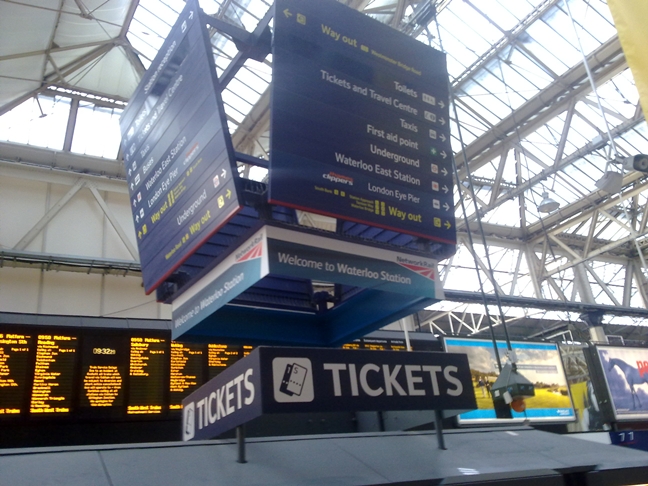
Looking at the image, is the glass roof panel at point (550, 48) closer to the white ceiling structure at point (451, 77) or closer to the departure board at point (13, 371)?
the white ceiling structure at point (451, 77)

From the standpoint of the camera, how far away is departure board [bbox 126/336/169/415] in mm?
7773

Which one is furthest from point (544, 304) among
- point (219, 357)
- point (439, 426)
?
point (439, 426)

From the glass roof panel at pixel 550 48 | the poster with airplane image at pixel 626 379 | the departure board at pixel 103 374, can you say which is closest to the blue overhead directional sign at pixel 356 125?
the departure board at pixel 103 374

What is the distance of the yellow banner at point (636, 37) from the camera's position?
128 inches

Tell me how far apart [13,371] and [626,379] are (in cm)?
991

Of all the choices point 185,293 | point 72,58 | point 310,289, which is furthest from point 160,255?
point 72,58

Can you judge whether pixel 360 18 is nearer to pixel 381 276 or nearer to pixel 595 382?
pixel 381 276

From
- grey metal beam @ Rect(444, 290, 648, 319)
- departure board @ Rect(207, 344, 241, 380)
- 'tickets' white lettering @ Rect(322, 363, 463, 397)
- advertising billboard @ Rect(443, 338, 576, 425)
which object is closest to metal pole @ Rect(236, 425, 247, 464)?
'tickets' white lettering @ Rect(322, 363, 463, 397)

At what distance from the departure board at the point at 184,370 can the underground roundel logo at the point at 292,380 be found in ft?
17.2

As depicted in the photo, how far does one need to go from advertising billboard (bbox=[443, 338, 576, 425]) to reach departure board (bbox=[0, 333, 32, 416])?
5.72 m

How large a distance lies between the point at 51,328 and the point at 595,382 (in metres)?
8.77

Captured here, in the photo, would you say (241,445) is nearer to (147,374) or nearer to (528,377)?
(147,374)

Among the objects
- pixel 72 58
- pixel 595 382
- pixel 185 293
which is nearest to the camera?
pixel 185 293

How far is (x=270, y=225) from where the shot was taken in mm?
4012
